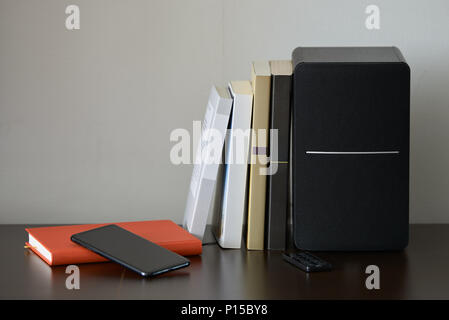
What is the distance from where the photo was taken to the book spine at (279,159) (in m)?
0.95

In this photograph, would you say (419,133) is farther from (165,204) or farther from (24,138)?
(24,138)

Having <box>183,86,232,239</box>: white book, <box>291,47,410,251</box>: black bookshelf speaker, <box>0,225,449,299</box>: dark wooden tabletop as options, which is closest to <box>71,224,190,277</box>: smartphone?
<box>0,225,449,299</box>: dark wooden tabletop

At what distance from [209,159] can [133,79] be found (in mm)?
355

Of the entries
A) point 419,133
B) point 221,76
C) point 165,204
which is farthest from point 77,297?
point 419,133

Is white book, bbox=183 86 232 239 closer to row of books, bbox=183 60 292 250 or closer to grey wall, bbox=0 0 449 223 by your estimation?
row of books, bbox=183 60 292 250

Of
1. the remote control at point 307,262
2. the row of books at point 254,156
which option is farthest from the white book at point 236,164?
the remote control at point 307,262

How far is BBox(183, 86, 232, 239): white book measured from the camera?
3.15 ft

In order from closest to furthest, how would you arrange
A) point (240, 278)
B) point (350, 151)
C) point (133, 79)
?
point (240, 278), point (350, 151), point (133, 79)

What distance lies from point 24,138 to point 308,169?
66cm

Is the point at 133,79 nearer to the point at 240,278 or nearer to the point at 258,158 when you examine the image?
the point at 258,158

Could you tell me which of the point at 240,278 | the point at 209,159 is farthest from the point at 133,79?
the point at 240,278

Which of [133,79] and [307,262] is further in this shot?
[133,79]

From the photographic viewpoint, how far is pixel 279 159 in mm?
961

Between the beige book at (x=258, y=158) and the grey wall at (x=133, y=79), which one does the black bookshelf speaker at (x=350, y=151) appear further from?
the grey wall at (x=133, y=79)
